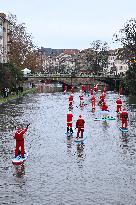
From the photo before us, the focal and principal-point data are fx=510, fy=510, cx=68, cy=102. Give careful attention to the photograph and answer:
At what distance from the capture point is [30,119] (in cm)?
4078

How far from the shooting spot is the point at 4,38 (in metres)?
114

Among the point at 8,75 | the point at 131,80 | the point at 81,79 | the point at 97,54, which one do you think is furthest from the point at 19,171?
the point at 97,54

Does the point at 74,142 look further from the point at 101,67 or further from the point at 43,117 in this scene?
the point at 101,67

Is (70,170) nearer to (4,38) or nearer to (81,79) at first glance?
(4,38)

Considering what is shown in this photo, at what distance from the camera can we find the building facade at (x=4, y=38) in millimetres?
106325

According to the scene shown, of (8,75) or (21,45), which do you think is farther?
(21,45)

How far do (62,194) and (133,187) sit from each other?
2533mm

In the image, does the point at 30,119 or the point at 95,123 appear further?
the point at 30,119

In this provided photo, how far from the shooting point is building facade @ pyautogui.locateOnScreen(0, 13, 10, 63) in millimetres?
106325

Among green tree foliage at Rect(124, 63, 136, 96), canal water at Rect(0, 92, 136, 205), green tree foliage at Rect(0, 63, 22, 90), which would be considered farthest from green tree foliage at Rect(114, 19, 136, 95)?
canal water at Rect(0, 92, 136, 205)

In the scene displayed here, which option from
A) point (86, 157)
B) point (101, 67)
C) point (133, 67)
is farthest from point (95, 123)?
point (101, 67)

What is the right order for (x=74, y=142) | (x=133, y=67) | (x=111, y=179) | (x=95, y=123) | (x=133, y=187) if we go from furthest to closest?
(x=133, y=67) → (x=95, y=123) → (x=74, y=142) → (x=111, y=179) → (x=133, y=187)

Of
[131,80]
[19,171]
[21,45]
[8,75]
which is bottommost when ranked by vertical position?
[19,171]

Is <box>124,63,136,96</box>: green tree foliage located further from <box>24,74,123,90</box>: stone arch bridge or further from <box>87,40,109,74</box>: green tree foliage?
<box>87,40,109,74</box>: green tree foliage
